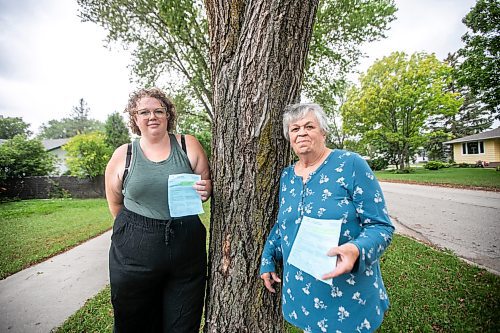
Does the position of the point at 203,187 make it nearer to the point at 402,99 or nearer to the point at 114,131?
the point at 114,131

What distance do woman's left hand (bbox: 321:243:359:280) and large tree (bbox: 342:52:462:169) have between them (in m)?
24.2

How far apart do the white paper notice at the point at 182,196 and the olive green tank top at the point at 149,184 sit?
6cm

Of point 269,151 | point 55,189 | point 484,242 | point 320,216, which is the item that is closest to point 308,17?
point 269,151

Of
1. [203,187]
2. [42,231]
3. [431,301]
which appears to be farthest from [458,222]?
[42,231]

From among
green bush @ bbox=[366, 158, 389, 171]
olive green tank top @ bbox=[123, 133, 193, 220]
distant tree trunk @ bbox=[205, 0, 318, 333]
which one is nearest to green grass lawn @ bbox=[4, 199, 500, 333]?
distant tree trunk @ bbox=[205, 0, 318, 333]

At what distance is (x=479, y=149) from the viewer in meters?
25.0

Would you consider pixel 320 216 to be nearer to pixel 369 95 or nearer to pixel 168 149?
pixel 168 149

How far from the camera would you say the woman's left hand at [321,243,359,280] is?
1.07 m

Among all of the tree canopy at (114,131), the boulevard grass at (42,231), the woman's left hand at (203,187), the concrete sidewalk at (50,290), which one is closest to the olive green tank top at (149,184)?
the woman's left hand at (203,187)

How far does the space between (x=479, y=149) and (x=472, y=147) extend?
113 centimetres

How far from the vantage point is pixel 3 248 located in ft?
19.5

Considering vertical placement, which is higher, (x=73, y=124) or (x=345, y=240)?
(x=73, y=124)

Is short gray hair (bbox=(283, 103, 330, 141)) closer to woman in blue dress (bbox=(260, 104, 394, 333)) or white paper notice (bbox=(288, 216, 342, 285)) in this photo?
woman in blue dress (bbox=(260, 104, 394, 333))

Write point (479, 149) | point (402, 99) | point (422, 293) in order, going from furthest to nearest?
point (479, 149) < point (402, 99) < point (422, 293)
